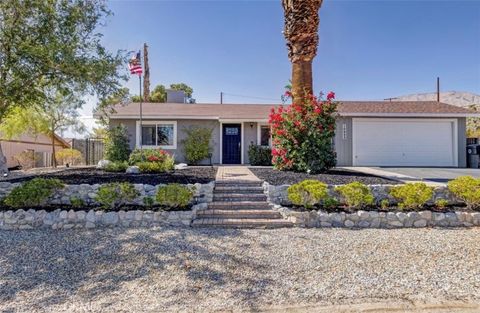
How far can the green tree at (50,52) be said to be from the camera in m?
7.57

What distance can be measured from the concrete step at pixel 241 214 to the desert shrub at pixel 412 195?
2.51 metres

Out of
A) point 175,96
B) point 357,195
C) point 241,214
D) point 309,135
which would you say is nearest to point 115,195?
point 241,214

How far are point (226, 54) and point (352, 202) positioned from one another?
14078 mm

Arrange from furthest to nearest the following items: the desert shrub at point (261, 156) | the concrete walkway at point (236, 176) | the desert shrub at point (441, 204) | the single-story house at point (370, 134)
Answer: the single-story house at point (370, 134) < the desert shrub at point (261, 156) < the concrete walkway at point (236, 176) < the desert shrub at point (441, 204)

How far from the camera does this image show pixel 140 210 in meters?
5.96

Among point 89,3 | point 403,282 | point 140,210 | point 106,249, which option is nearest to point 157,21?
point 89,3

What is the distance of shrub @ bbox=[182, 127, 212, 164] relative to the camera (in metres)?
14.6

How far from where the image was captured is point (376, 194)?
664cm

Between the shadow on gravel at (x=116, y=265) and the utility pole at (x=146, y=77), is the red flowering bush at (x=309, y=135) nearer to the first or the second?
the shadow on gravel at (x=116, y=265)

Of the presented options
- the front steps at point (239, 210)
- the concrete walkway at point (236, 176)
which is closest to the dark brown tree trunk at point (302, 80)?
the concrete walkway at point (236, 176)

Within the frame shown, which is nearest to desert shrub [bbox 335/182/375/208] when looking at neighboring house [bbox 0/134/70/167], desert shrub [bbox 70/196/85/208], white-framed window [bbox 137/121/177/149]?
desert shrub [bbox 70/196/85/208]

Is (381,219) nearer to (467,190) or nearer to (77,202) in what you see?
(467,190)

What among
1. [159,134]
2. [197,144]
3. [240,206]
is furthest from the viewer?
[159,134]

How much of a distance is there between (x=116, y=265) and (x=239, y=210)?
2.80 meters
